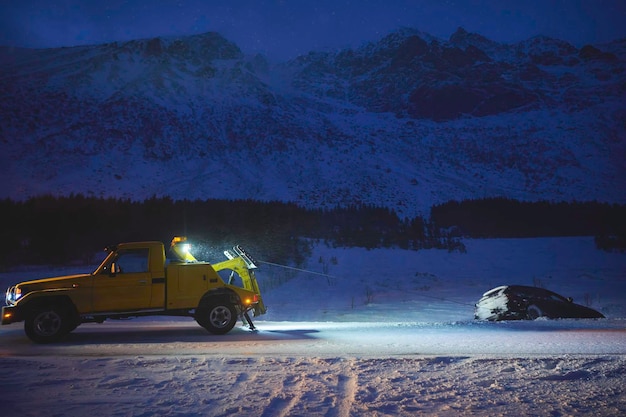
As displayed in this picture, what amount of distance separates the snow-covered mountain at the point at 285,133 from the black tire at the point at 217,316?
57.1m

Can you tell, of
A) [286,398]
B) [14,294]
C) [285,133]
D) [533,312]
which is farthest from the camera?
[285,133]

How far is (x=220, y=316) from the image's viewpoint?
37.0 feet

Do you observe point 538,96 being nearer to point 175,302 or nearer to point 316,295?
point 316,295

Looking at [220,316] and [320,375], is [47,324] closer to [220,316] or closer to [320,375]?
[220,316]

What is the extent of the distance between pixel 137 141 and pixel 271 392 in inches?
3241

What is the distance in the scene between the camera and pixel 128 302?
35.4 ft

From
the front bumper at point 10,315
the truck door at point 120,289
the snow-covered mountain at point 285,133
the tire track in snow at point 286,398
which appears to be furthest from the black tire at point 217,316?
the snow-covered mountain at point 285,133

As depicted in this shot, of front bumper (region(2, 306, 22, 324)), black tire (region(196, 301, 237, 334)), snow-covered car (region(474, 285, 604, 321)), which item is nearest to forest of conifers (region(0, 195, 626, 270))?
→ snow-covered car (region(474, 285, 604, 321))

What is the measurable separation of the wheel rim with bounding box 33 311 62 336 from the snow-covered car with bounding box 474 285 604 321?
433 inches

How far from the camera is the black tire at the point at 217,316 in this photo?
11.2m

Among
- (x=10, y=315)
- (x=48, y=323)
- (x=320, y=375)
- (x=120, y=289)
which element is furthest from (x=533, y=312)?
(x=10, y=315)

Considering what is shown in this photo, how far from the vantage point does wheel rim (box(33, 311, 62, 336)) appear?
10.4m

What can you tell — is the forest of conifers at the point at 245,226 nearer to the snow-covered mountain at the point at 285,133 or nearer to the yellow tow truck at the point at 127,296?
the snow-covered mountain at the point at 285,133

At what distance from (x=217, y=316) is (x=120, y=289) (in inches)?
81.1
